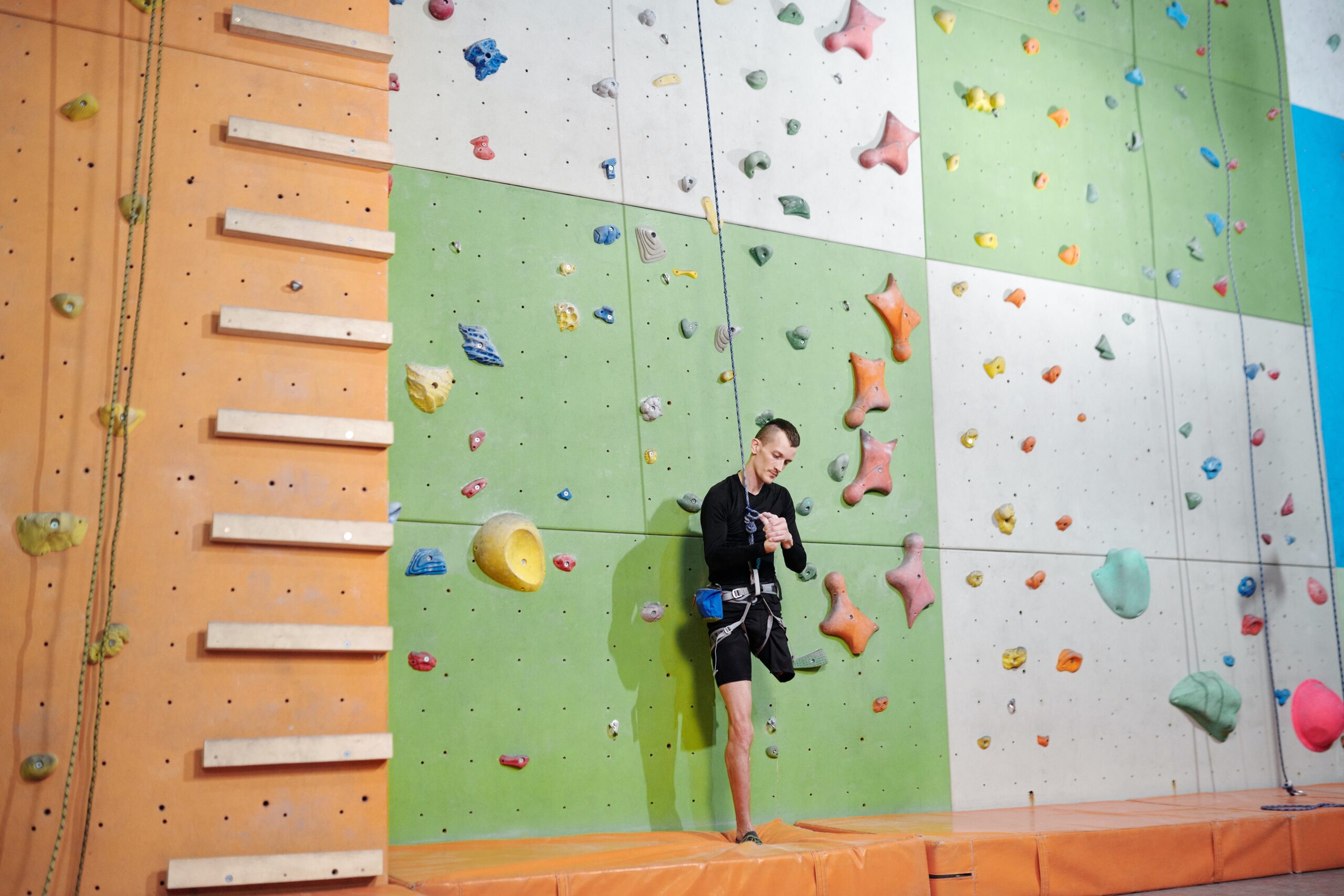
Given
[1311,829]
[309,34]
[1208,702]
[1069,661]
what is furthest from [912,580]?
[309,34]

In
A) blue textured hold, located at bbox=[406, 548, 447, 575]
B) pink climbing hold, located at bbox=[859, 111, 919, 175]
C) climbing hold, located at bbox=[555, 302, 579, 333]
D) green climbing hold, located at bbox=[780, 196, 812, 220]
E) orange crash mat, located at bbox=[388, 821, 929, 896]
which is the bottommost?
orange crash mat, located at bbox=[388, 821, 929, 896]

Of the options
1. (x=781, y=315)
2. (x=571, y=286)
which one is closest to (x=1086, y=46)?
(x=781, y=315)

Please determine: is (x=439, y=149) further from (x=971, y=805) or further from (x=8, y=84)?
(x=971, y=805)

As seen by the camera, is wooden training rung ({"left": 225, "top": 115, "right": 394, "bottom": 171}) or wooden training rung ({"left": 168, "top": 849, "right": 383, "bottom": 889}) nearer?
wooden training rung ({"left": 168, "top": 849, "right": 383, "bottom": 889})

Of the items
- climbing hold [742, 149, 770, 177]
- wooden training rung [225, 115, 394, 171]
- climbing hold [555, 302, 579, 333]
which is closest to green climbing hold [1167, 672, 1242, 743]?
climbing hold [742, 149, 770, 177]

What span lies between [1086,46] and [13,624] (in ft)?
17.6

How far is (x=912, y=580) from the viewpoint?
4.50 metres

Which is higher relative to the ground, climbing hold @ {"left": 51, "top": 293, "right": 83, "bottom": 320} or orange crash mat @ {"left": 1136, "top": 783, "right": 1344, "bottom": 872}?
climbing hold @ {"left": 51, "top": 293, "right": 83, "bottom": 320}

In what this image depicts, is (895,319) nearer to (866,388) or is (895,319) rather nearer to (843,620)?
(866,388)

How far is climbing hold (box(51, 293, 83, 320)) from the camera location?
96.6 inches

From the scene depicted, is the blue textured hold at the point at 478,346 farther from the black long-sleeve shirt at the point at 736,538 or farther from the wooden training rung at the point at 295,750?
the wooden training rung at the point at 295,750

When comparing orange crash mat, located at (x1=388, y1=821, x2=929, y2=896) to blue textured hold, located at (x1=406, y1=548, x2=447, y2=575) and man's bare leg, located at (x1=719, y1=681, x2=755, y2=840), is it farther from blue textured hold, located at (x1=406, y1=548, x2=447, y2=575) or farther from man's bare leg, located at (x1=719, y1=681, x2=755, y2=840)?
blue textured hold, located at (x1=406, y1=548, x2=447, y2=575)

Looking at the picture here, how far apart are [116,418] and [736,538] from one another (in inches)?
77.2

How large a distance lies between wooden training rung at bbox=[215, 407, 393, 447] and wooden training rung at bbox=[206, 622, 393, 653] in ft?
1.41
